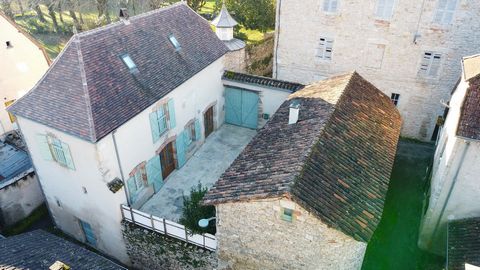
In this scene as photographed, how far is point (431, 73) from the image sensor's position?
70.6 feet

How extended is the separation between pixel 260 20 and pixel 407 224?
2177cm

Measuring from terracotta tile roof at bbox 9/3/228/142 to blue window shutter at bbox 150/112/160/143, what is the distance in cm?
77

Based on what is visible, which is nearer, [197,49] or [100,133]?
[100,133]

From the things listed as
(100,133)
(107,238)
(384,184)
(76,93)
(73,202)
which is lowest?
(107,238)

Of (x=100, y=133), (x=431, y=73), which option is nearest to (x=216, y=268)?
(x=100, y=133)

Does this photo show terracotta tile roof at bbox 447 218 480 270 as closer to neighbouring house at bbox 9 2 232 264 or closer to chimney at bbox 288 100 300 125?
chimney at bbox 288 100 300 125

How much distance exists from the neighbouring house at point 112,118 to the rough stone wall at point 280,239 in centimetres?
519

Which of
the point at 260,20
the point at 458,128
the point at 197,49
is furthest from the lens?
the point at 260,20

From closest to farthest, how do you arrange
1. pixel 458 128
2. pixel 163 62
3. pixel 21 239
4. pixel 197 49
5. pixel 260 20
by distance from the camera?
1. pixel 458 128
2. pixel 21 239
3. pixel 163 62
4. pixel 197 49
5. pixel 260 20

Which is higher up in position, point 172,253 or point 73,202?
point 73,202

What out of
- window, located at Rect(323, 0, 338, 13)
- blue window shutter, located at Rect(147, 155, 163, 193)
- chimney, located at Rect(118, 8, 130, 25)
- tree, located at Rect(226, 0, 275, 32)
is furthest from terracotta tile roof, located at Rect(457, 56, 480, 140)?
tree, located at Rect(226, 0, 275, 32)

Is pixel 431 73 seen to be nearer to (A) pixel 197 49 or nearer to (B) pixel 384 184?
(B) pixel 384 184

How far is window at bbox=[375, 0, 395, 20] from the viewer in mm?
20719

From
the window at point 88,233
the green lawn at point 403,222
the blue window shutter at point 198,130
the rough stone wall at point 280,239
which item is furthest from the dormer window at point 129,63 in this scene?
the green lawn at point 403,222
